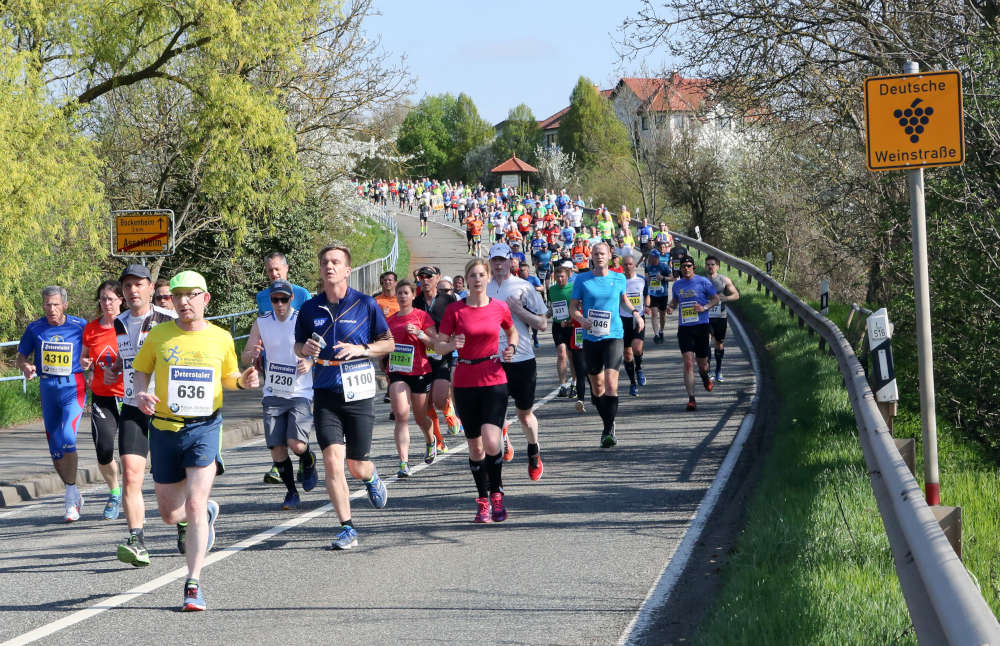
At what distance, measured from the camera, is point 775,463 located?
35.4 ft

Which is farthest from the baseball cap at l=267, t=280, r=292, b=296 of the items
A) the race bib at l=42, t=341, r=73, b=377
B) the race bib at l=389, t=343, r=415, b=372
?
the race bib at l=389, t=343, r=415, b=372

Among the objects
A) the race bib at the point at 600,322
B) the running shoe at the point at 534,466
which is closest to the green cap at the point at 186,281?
the running shoe at the point at 534,466

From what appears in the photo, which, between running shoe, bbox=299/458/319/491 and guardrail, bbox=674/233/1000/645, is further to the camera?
running shoe, bbox=299/458/319/491

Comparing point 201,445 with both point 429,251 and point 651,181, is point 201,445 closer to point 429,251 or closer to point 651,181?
point 429,251

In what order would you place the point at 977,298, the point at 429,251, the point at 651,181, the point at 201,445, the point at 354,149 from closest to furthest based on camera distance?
the point at 201,445, the point at 977,298, the point at 354,149, the point at 429,251, the point at 651,181

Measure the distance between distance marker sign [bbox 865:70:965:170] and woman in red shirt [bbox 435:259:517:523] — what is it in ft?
10.5

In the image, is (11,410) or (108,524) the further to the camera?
(11,410)

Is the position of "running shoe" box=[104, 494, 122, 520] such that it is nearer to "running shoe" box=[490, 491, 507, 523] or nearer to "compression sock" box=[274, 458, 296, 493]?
"compression sock" box=[274, 458, 296, 493]

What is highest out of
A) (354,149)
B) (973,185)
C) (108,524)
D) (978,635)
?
(354,149)

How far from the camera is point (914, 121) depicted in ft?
24.3

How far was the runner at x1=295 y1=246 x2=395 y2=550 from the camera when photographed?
8.38 meters

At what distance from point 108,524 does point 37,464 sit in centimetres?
361

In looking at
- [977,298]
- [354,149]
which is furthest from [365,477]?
[354,149]

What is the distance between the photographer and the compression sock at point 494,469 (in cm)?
928
